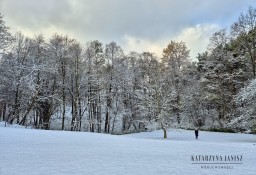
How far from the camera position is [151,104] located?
29453mm

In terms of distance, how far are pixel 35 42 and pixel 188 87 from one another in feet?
74.1

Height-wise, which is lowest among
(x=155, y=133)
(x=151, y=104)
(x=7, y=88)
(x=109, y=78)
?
(x=155, y=133)

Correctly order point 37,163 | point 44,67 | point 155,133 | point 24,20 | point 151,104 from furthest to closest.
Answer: point 155,133, point 151,104, point 44,67, point 24,20, point 37,163

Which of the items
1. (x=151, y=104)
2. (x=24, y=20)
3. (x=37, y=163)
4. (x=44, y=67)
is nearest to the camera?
(x=37, y=163)

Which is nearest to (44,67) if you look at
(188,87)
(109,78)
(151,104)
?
(109,78)

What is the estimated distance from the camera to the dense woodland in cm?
2747

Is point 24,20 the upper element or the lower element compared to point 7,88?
upper

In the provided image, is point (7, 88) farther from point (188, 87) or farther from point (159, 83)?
point (188, 87)

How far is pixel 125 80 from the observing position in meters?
35.1

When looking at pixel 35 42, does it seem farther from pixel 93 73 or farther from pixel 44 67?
pixel 93 73

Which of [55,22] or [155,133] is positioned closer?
[55,22]

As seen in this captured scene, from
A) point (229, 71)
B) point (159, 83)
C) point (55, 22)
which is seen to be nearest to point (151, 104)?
point (159, 83)

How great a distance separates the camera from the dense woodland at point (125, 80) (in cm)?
2747

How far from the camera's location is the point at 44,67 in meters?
27.4
